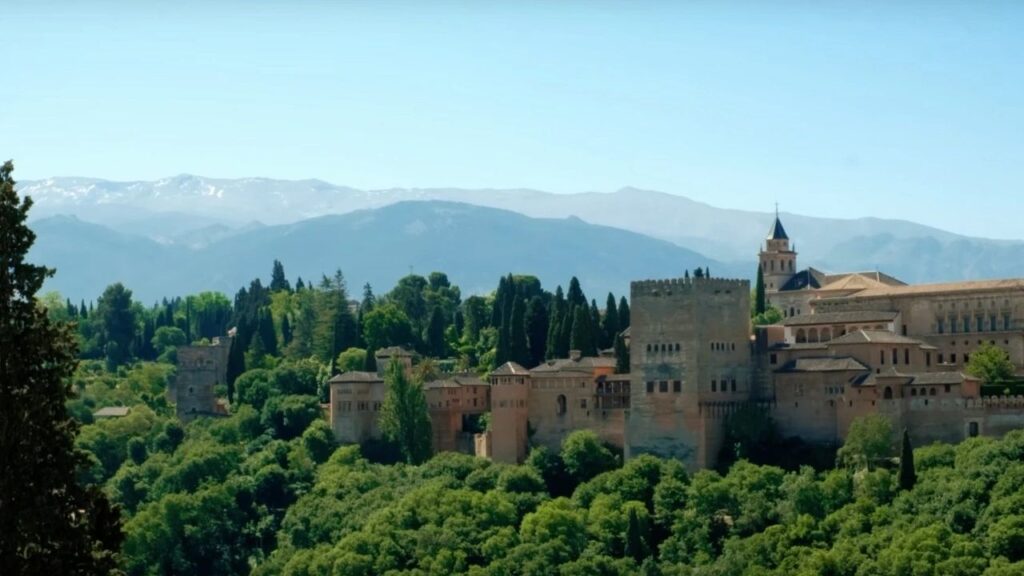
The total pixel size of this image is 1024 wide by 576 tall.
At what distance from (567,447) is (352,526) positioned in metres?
6.97

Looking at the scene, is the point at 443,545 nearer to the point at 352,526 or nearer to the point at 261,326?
the point at 352,526

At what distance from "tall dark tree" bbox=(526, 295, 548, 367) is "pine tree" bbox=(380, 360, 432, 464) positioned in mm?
6353

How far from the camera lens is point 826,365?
57.2 meters

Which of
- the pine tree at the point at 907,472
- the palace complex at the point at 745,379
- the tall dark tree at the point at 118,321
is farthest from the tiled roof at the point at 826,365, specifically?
the tall dark tree at the point at 118,321

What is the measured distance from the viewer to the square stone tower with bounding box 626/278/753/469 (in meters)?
58.5

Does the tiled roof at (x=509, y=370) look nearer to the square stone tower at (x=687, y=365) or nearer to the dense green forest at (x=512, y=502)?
the dense green forest at (x=512, y=502)

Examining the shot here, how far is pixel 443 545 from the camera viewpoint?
57000mm

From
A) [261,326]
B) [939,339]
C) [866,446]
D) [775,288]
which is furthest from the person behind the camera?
[261,326]

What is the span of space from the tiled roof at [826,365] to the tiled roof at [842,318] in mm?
3351

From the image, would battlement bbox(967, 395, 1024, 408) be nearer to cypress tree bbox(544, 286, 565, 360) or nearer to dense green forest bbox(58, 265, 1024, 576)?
dense green forest bbox(58, 265, 1024, 576)

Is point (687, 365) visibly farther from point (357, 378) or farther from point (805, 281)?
point (805, 281)

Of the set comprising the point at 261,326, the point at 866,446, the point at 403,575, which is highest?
the point at 261,326

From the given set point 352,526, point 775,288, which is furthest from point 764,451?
point 775,288

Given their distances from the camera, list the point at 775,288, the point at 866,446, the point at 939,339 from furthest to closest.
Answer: the point at 775,288
the point at 939,339
the point at 866,446
